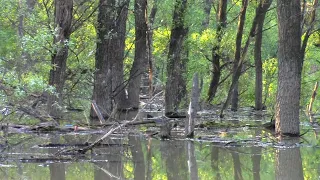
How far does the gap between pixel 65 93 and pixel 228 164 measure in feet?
34.4

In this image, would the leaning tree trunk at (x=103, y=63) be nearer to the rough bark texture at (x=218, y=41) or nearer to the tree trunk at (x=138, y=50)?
the tree trunk at (x=138, y=50)

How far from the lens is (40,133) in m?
13.1

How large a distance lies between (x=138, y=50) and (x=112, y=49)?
449 cm

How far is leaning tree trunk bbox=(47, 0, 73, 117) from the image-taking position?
1451cm

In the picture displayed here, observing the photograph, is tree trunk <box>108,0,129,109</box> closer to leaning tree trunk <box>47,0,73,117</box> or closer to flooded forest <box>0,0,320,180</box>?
flooded forest <box>0,0,320,180</box>

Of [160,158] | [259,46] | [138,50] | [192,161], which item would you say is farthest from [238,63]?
[192,161]

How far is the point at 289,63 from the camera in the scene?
43.3 ft

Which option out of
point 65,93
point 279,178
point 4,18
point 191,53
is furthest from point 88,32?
point 279,178

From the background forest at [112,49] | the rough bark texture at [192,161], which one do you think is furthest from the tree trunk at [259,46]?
the rough bark texture at [192,161]

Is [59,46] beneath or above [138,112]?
above

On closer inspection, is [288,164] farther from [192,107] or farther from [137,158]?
[192,107]

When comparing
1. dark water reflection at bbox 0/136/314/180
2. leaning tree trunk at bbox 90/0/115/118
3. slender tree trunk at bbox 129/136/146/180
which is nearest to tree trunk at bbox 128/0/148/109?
leaning tree trunk at bbox 90/0/115/118

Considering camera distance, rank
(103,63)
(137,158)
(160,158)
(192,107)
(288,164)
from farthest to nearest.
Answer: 1. (103,63)
2. (192,107)
3. (160,158)
4. (137,158)
5. (288,164)

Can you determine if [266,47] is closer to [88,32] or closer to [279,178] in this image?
[88,32]
